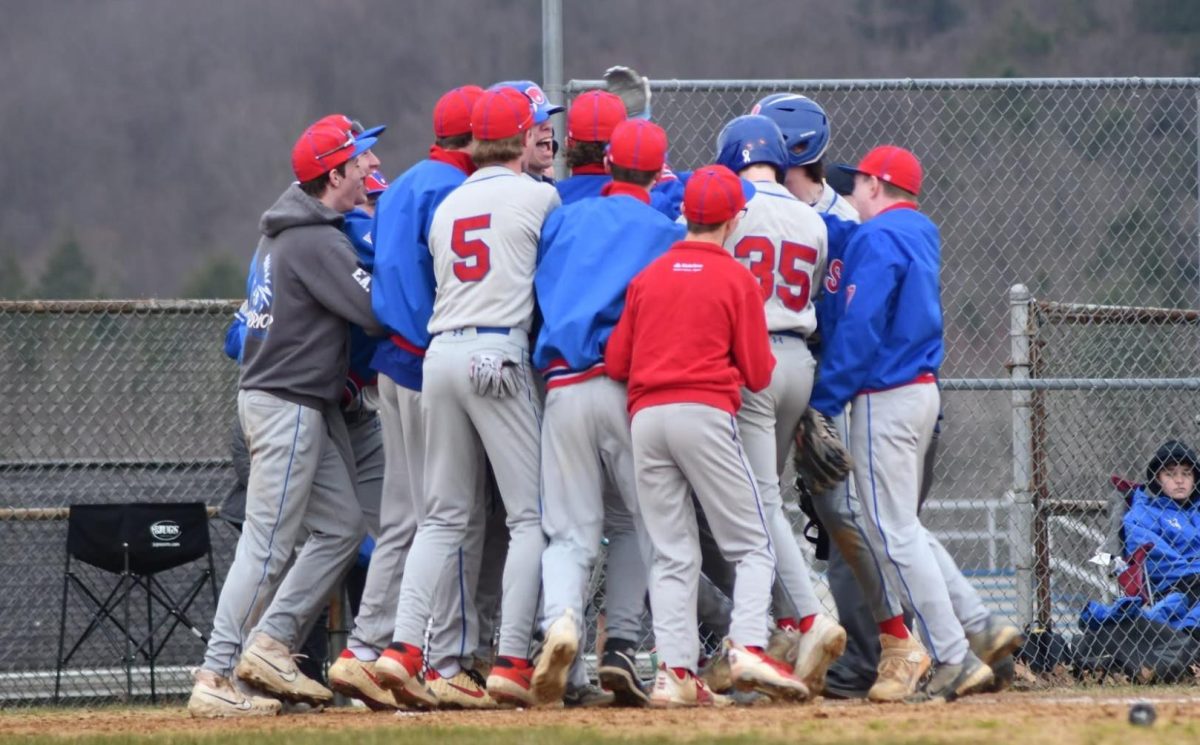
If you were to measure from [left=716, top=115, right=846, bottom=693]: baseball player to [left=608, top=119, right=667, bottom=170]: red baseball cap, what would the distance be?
0.41 metres

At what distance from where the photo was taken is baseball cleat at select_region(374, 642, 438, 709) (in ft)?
20.3

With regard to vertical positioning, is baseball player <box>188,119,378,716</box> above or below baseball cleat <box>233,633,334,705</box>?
above

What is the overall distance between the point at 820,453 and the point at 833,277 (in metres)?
0.69

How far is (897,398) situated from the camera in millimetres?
6508

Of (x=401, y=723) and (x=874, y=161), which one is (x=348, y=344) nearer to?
(x=401, y=723)

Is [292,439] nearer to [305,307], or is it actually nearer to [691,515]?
[305,307]

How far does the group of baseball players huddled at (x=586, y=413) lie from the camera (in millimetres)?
6082

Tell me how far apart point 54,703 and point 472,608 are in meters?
2.84

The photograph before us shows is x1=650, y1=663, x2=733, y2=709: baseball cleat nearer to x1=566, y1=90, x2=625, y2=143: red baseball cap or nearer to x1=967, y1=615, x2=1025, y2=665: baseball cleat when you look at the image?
x1=967, y1=615, x2=1025, y2=665: baseball cleat

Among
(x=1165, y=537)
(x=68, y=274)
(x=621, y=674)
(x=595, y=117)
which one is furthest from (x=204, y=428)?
(x=68, y=274)

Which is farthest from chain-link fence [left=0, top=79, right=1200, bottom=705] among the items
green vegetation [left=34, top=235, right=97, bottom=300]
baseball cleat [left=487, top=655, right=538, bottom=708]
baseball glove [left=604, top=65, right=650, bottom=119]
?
green vegetation [left=34, top=235, right=97, bottom=300]

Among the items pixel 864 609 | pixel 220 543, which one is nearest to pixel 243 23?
pixel 220 543

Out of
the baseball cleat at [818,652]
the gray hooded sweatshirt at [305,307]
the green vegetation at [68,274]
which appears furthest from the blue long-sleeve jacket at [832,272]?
the green vegetation at [68,274]

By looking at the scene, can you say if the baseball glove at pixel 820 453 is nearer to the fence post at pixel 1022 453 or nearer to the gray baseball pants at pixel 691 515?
the gray baseball pants at pixel 691 515
